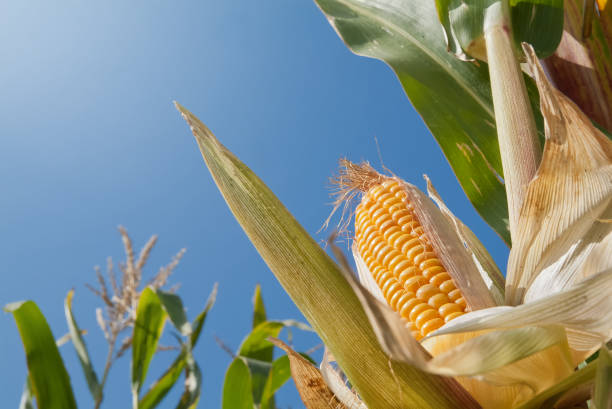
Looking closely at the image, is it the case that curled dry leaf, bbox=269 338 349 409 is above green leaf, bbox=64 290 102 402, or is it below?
below

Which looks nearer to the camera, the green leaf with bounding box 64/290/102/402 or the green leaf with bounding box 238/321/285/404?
the green leaf with bounding box 64/290/102/402

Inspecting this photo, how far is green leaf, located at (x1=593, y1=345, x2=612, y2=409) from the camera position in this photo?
0.99ft

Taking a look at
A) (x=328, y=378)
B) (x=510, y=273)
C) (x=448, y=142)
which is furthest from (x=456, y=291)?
(x=448, y=142)

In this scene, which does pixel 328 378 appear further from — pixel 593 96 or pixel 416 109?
pixel 593 96

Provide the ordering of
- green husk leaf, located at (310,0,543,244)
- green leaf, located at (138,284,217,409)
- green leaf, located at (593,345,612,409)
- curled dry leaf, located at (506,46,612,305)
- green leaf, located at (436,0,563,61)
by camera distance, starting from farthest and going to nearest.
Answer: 1. green leaf, located at (138,284,217,409)
2. green husk leaf, located at (310,0,543,244)
3. green leaf, located at (436,0,563,61)
4. curled dry leaf, located at (506,46,612,305)
5. green leaf, located at (593,345,612,409)

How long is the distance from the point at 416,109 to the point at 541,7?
0.80ft

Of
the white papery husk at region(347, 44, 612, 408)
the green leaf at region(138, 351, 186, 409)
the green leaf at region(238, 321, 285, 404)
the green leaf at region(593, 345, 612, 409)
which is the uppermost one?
the green leaf at region(138, 351, 186, 409)

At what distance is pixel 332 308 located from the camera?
0.38 metres

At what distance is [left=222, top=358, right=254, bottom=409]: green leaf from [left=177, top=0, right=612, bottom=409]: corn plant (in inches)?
20.4

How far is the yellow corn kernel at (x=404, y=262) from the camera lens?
477 mm

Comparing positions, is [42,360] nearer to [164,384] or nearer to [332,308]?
[164,384]

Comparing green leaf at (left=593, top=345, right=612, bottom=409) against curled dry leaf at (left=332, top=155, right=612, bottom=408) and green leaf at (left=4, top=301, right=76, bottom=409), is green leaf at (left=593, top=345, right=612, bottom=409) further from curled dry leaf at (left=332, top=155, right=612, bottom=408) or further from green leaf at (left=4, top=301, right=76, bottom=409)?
green leaf at (left=4, top=301, right=76, bottom=409)

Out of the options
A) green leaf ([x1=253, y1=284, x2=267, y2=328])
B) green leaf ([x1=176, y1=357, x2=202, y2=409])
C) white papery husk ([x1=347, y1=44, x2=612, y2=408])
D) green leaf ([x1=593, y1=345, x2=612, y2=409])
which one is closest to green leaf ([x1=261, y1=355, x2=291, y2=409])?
green leaf ([x1=176, y1=357, x2=202, y2=409])

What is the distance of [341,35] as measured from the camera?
0.93 m
